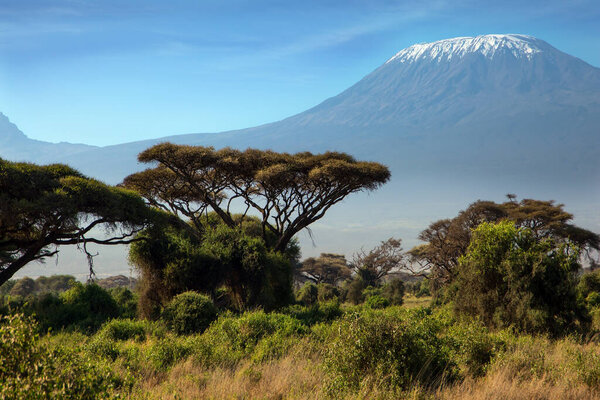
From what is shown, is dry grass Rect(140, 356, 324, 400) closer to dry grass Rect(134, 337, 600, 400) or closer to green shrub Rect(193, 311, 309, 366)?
dry grass Rect(134, 337, 600, 400)

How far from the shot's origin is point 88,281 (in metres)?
22.8

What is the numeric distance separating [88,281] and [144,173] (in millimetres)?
11572

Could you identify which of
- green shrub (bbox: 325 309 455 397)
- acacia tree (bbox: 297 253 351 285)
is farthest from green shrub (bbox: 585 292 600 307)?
acacia tree (bbox: 297 253 351 285)

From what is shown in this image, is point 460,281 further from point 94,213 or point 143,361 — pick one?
point 94,213

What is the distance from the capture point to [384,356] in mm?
8977

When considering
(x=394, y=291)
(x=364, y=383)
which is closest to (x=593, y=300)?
(x=394, y=291)

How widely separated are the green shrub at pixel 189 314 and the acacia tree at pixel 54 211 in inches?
253

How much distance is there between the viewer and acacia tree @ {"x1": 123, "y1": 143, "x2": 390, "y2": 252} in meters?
29.4

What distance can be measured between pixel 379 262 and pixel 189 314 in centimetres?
4055

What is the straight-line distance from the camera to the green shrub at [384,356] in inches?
340

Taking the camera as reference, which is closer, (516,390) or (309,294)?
(516,390)

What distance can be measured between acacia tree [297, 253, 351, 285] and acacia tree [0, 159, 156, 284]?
123 feet

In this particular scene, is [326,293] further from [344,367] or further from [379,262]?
[344,367]

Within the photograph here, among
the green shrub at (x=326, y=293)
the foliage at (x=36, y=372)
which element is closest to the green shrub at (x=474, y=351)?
the foliage at (x=36, y=372)
